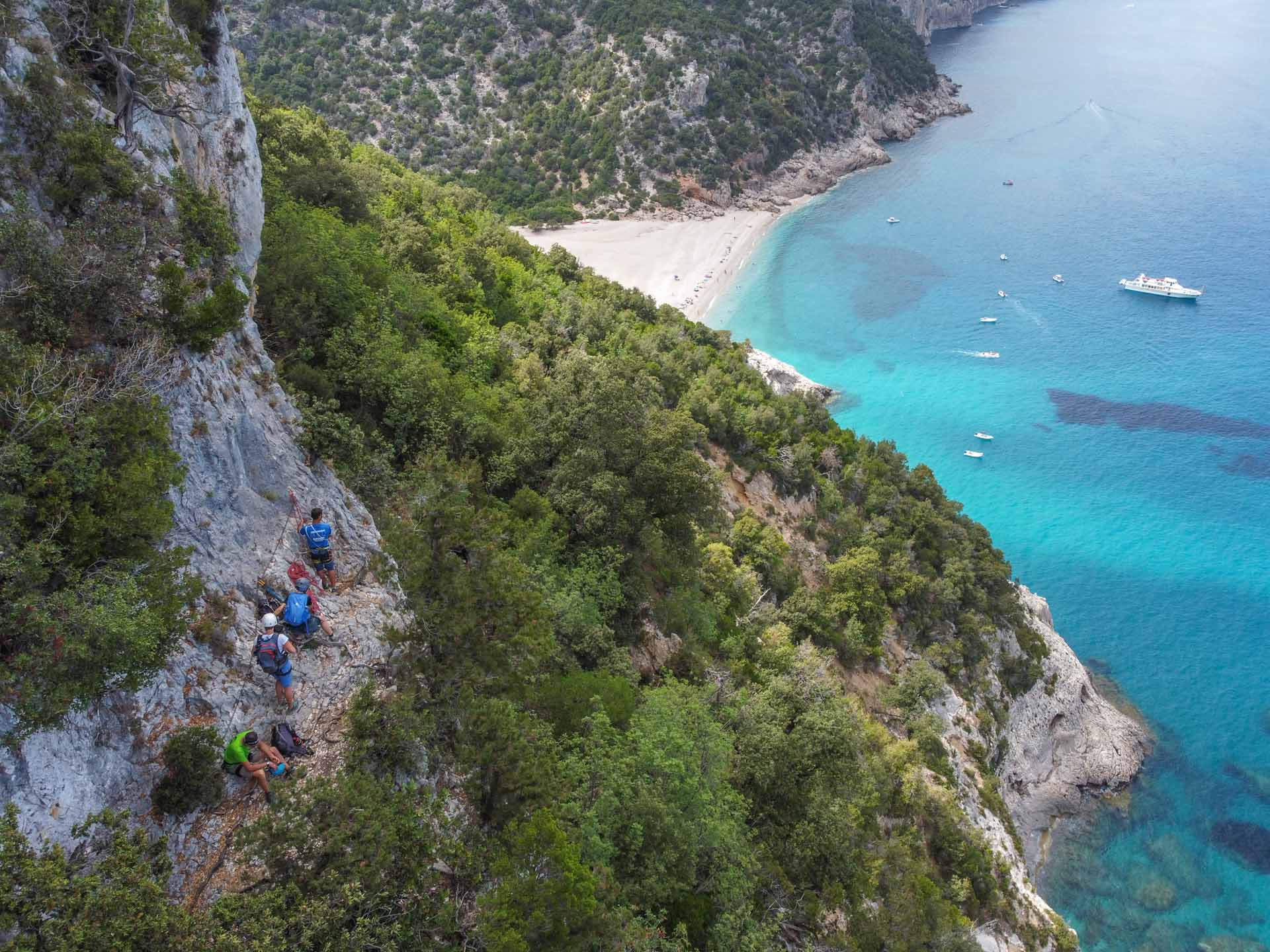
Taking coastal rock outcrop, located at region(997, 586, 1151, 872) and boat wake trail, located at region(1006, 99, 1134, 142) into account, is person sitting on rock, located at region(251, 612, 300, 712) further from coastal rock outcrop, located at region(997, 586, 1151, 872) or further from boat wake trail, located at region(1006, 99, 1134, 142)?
boat wake trail, located at region(1006, 99, 1134, 142)

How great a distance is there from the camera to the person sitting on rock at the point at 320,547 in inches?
592

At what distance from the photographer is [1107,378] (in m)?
71.4

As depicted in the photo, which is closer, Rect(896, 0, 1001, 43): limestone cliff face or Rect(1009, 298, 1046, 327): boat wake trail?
Rect(1009, 298, 1046, 327): boat wake trail

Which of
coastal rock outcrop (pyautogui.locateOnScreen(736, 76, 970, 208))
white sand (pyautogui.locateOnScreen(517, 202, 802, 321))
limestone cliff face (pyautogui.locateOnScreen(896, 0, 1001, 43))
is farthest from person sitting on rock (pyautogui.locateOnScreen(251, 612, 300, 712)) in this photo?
limestone cliff face (pyautogui.locateOnScreen(896, 0, 1001, 43))

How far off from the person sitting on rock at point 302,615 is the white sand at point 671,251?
6592cm

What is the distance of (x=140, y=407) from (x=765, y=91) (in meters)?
112

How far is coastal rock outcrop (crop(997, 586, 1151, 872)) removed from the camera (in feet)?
129

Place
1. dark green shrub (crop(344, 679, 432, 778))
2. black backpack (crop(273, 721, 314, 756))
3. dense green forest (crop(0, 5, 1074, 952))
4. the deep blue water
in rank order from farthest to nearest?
the deep blue water → dark green shrub (crop(344, 679, 432, 778)) → black backpack (crop(273, 721, 314, 756)) → dense green forest (crop(0, 5, 1074, 952))

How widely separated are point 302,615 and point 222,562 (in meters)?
1.63

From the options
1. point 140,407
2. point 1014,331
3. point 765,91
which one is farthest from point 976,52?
point 140,407

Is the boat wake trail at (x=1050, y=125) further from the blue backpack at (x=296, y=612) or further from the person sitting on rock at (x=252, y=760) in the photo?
the person sitting on rock at (x=252, y=760)

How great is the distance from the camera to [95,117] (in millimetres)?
14234

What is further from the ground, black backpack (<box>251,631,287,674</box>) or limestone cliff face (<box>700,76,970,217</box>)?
black backpack (<box>251,631,287,674</box>)

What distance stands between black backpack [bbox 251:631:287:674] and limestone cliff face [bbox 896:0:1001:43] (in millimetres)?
165952
